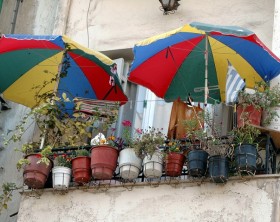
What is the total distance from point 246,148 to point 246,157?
0.13 meters

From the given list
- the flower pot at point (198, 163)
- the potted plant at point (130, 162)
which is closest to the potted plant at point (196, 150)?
the flower pot at point (198, 163)

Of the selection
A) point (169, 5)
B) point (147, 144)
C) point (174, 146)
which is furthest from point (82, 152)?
point (169, 5)

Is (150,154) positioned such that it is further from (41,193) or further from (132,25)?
(132,25)

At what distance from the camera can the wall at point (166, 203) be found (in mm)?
10062

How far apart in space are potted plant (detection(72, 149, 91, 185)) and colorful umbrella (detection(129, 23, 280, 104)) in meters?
1.89

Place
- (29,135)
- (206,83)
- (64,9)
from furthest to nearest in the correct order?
(64,9) < (29,135) < (206,83)

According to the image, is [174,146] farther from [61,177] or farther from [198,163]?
[61,177]

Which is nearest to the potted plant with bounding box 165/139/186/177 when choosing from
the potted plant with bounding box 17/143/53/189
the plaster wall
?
the potted plant with bounding box 17/143/53/189

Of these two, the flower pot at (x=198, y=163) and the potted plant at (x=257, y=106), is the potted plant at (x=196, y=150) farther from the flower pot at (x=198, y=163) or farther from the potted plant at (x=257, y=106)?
the potted plant at (x=257, y=106)

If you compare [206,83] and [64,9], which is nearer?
[206,83]

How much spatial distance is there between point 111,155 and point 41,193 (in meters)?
1.18

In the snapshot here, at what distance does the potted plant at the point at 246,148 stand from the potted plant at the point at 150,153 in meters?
1.07

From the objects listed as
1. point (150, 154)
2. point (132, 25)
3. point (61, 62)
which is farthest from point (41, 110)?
point (132, 25)

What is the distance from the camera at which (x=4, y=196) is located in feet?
39.2
